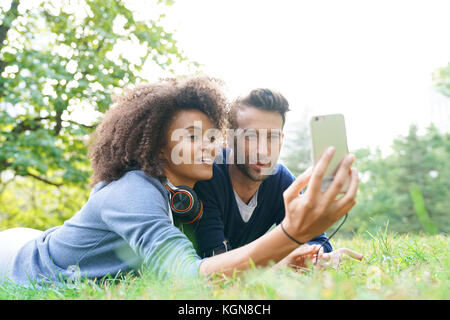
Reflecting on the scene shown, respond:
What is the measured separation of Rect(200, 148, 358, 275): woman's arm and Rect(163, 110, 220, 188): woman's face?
2.80 feet

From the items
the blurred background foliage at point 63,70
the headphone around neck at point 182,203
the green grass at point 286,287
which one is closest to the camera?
the green grass at point 286,287

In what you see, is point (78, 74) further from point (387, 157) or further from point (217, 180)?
point (387, 157)

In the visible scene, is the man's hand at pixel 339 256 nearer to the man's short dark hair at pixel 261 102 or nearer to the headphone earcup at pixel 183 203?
the headphone earcup at pixel 183 203

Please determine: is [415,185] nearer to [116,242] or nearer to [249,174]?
[249,174]

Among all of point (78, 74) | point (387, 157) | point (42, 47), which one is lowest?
point (387, 157)

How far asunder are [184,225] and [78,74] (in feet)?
17.1

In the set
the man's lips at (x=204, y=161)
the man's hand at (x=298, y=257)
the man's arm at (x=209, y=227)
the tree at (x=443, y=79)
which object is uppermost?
the tree at (x=443, y=79)

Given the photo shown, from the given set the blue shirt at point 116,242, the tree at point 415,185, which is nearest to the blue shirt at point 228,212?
the blue shirt at point 116,242

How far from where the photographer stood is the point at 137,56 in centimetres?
742

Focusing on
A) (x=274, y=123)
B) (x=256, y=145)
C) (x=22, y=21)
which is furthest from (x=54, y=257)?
(x=22, y=21)

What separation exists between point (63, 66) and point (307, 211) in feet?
20.2

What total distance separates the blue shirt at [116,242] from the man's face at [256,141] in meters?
0.95

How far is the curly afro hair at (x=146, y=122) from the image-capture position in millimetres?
2430

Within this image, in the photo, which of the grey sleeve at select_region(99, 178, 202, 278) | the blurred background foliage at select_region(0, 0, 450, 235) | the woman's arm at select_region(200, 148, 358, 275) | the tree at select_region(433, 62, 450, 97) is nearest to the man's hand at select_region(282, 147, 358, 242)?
the woman's arm at select_region(200, 148, 358, 275)
